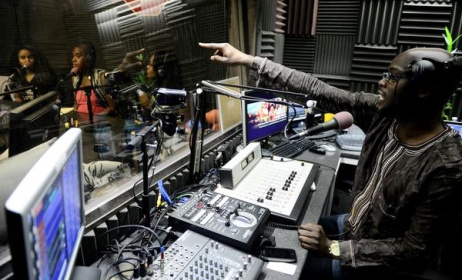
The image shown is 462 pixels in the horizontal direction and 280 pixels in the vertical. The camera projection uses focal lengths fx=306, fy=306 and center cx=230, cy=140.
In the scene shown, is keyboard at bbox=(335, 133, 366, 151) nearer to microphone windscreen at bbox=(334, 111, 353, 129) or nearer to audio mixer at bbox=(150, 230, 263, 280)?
microphone windscreen at bbox=(334, 111, 353, 129)

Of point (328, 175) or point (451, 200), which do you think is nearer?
point (451, 200)

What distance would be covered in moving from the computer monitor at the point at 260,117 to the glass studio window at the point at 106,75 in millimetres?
267

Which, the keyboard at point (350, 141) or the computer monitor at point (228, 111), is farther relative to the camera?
the keyboard at point (350, 141)

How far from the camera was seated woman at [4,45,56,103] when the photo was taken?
1.28 metres

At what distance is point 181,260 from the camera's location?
976 millimetres

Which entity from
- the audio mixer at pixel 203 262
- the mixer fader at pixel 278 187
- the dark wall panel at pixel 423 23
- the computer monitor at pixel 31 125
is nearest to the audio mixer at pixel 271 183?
the mixer fader at pixel 278 187

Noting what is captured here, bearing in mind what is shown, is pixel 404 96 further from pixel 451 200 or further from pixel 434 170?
pixel 451 200

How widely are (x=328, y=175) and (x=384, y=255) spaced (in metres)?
0.72

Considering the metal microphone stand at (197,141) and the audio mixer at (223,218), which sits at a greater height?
the metal microphone stand at (197,141)

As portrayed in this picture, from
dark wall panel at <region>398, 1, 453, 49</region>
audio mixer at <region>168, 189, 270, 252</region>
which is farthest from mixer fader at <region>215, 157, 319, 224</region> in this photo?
dark wall panel at <region>398, 1, 453, 49</region>

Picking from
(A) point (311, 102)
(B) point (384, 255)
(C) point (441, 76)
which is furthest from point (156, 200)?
(C) point (441, 76)

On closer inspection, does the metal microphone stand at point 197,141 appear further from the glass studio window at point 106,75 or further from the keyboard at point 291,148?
the keyboard at point 291,148

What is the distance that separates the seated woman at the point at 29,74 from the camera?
128cm

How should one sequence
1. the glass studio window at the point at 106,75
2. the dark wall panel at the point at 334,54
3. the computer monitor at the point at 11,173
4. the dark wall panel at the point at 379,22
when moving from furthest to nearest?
the dark wall panel at the point at 334,54 → the dark wall panel at the point at 379,22 → the glass studio window at the point at 106,75 → the computer monitor at the point at 11,173
